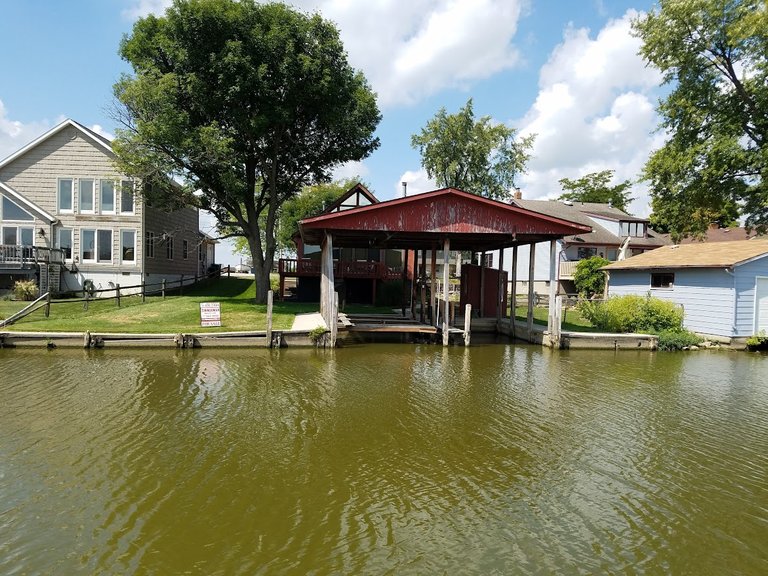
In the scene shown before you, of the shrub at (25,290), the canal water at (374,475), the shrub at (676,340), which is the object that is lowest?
the canal water at (374,475)

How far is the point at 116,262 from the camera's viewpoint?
26.4m

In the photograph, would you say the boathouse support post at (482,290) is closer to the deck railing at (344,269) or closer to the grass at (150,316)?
the grass at (150,316)

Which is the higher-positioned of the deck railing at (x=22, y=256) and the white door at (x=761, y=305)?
the deck railing at (x=22, y=256)

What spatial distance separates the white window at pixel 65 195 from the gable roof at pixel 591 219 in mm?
32338

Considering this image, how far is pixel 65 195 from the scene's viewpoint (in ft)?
85.8

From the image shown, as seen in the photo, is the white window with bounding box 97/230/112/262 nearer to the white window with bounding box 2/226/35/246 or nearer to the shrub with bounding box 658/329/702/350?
the white window with bounding box 2/226/35/246

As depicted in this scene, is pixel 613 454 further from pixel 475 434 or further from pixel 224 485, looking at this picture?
pixel 224 485

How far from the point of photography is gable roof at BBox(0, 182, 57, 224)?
24797 mm

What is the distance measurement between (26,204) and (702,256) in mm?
32449

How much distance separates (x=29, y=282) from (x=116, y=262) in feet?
13.0

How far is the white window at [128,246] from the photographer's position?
2656 centimetres

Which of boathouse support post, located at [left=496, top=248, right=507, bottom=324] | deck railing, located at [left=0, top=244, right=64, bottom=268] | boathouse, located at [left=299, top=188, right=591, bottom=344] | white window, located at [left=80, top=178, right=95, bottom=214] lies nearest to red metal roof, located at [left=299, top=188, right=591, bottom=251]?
boathouse, located at [left=299, top=188, right=591, bottom=344]

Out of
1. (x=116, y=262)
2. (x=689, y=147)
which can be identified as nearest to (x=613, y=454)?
(x=689, y=147)

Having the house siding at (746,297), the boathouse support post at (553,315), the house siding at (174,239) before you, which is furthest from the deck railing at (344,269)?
the house siding at (746,297)
